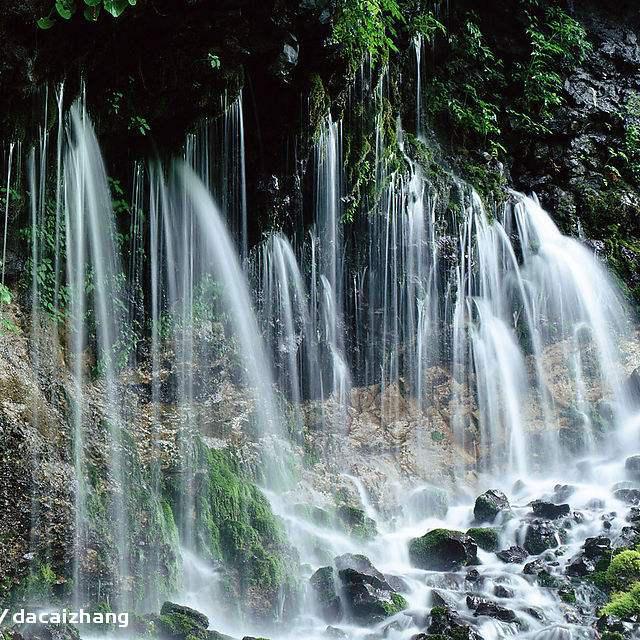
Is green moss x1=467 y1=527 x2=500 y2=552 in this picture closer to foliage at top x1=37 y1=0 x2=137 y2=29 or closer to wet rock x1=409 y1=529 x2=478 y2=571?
wet rock x1=409 y1=529 x2=478 y2=571

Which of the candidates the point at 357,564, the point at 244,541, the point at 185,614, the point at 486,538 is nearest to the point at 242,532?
the point at 244,541

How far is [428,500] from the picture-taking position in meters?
12.4

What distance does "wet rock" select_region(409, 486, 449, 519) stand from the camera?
40.1 ft

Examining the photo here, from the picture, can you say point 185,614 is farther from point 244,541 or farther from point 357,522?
point 357,522

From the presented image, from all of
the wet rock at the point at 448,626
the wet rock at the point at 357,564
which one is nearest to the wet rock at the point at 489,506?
the wet rock at the point at 357,564

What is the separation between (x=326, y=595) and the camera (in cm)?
873

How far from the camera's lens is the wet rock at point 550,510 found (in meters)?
10.9

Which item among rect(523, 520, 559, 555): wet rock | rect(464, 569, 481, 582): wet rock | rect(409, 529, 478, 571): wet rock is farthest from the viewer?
rect(523, 520, 559, 555): wet rock

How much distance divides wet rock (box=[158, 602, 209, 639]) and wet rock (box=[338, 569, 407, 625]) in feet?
5.96

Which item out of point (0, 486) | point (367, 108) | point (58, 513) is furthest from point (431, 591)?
point (367, 108)

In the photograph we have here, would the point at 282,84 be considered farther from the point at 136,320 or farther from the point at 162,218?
the point at 136,320

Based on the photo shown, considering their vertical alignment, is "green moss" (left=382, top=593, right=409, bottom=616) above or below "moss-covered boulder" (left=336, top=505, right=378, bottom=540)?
below

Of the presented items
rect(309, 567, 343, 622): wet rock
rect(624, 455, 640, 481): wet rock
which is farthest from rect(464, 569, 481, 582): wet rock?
rect(624, 455, 640, 481): wet rock

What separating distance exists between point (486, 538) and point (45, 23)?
896cm
